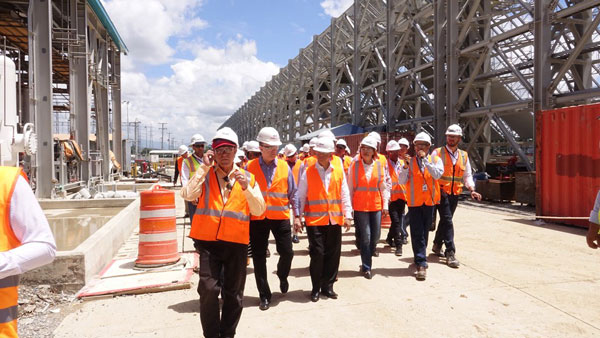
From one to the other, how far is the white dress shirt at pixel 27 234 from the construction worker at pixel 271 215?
283 cm

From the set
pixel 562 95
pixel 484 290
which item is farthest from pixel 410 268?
pixel 562 95

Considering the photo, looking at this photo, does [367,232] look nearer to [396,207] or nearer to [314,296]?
[314,296]

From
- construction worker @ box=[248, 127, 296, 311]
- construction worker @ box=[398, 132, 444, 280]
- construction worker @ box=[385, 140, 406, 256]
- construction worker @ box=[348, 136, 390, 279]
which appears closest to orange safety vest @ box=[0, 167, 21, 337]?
construction worker @ box=[248, 127, 296, 311]

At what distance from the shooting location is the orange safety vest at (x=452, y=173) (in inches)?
236

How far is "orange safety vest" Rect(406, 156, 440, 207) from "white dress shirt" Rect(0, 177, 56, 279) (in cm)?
469

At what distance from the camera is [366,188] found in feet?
18.4

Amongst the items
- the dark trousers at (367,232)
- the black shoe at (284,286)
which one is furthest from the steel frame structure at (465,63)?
the black shoe at (284,286)

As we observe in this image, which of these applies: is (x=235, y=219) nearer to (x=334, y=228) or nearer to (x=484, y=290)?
(x=334, y=228)

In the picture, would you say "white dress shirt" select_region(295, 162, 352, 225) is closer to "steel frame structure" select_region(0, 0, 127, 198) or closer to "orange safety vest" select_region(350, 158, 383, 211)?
"orange safety vest" select_region(350, 158, 383, 211)

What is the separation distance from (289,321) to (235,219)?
4.63ft

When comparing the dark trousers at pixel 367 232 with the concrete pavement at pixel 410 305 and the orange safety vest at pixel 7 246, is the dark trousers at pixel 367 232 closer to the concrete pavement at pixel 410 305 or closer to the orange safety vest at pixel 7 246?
the concrete pavement at pixel 410 305

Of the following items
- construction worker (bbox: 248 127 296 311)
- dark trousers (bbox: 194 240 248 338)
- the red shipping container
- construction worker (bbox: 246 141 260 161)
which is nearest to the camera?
dark trousers (bbox: 194 240 248 338)

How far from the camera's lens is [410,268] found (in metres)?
5.86

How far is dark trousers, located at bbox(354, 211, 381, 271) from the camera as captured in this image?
541cm
